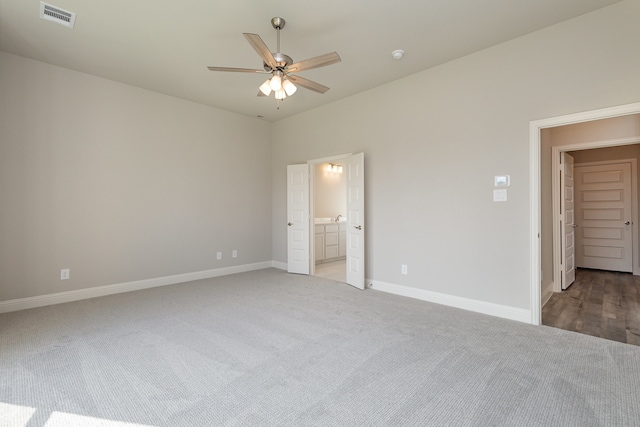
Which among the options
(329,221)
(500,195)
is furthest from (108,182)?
(500,195)

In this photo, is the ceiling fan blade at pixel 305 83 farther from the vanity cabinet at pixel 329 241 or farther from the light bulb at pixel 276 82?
the vanity cabinet at pixel 329 241

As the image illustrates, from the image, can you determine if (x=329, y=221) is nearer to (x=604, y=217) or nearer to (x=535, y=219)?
(x=535, y=219)

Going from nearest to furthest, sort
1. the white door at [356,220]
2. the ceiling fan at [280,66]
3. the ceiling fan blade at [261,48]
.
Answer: the ceiling fan blade at [261,48] → the ceiling fan at [280,66] → the white door at [356,220]

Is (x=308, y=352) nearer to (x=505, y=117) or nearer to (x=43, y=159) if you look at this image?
(x=505, y=117)

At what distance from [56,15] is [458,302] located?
541 cm

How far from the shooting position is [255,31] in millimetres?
3146

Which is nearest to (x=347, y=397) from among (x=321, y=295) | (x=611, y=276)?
(x=321, y=295)

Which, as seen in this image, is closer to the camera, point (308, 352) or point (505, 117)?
point (308, 352)

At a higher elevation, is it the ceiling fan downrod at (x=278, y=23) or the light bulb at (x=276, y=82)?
the ceiling fan downrod at (x=278, y=23)

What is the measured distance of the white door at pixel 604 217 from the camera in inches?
226

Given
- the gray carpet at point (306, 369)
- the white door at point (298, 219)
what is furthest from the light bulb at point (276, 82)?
the white door at point (298, 219)

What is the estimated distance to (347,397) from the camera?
1948 millimetres

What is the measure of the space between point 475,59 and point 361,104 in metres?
1.74

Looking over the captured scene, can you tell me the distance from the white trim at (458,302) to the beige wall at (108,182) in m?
3.03
